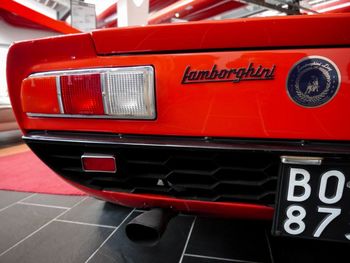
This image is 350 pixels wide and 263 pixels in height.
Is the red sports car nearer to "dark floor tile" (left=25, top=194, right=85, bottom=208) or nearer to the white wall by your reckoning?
"dark floor tile" (left=25, top=194, right=85, bottom=208)

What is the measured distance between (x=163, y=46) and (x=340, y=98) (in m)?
0.47

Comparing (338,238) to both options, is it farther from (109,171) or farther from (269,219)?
(109,171)

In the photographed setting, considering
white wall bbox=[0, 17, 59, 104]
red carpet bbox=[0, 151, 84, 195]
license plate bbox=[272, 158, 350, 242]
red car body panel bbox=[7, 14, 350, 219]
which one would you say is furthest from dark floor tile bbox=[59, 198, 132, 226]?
white wall bbox=[0, 17, 59, 104]

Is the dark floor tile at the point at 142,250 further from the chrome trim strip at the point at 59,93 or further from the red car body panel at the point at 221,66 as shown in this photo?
the chrome trim strip at the point at 59,93

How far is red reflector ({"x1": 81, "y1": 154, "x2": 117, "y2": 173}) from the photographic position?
0.75 metres

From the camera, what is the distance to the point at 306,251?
1.01m

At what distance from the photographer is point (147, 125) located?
70 centimetres

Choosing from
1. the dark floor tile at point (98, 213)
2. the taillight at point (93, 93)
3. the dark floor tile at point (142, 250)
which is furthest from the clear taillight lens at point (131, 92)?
the dark floor tile at point (98, 213)

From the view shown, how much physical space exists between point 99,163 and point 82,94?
22cm

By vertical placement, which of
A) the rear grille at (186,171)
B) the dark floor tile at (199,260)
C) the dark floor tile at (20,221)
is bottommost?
the dark floor tile at (20,221)

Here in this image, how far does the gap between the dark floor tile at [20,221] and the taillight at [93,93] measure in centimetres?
78

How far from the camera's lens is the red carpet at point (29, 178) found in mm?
1819

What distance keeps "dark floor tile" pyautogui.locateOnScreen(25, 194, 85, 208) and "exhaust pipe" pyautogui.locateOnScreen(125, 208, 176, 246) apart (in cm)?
101

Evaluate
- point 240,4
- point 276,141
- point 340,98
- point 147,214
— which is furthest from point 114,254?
point 240,4
